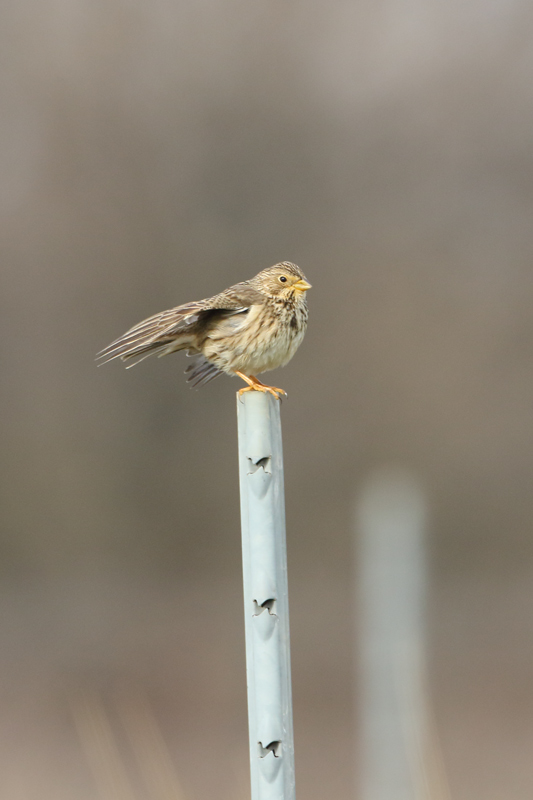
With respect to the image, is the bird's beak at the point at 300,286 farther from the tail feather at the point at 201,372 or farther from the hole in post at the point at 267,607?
the hole in post at the point at 267,607

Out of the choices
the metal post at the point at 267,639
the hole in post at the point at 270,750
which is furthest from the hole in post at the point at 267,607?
the hole in post at the point at 270,750

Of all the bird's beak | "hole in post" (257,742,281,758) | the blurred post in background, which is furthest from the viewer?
the bird's beak

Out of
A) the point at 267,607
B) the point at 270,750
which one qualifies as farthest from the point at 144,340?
the point at 270,750

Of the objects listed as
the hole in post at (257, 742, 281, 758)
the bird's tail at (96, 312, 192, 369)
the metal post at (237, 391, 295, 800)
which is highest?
the bird's tail at (96, 312, 192, 369)

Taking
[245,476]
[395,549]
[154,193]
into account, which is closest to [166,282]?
[154,193]

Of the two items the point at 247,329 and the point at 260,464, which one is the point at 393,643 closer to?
the point at 247,329

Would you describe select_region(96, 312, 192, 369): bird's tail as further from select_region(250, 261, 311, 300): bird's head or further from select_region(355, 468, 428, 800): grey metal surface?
select_region(355, 468, 428, 800): grey metal surface

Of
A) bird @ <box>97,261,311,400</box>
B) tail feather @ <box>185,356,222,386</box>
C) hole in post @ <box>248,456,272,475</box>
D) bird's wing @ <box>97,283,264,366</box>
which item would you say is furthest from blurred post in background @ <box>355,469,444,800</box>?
hole in post @ <box>248,456,272,475</box>

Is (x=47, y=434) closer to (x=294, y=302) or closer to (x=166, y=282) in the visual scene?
(x=166, y=282)
